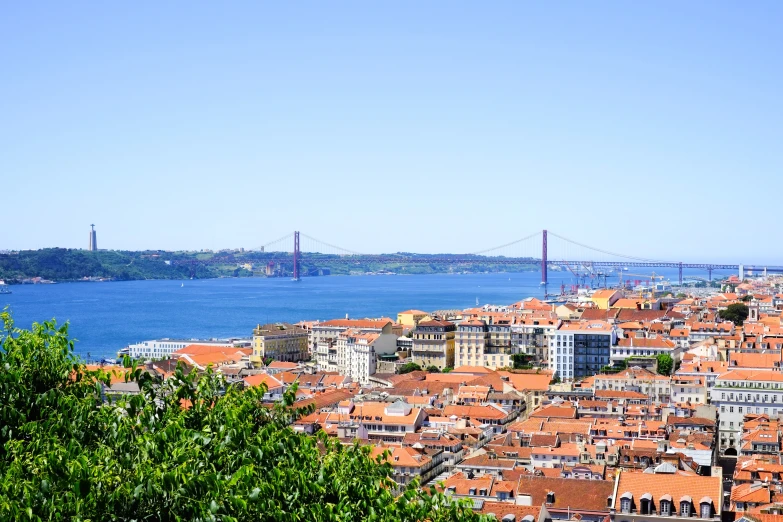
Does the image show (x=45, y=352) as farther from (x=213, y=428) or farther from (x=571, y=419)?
(x=571, y=419)

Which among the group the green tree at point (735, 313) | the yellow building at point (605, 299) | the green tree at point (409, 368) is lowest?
the green tree at point (409, 368)

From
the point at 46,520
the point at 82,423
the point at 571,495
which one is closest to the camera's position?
the point at 46,520

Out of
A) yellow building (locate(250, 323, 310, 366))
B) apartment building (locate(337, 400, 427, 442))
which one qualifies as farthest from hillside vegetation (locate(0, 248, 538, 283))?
apartment building (locate(337, 400, 427, 442))

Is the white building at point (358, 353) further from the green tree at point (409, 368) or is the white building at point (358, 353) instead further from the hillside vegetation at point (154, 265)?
the hillside vegetation at point (154, 265)

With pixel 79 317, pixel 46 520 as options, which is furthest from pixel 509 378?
pixel 79 317

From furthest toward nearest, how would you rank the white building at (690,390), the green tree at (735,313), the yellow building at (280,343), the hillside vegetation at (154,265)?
1. the hillside vegetation at (154,265)
2. the green tree at (735,313)
3. the yellow building at (280,343)
4. the white building at (690,390)

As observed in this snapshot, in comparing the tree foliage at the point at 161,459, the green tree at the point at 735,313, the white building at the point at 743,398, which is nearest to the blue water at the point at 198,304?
the green tree at the point at 735,313
